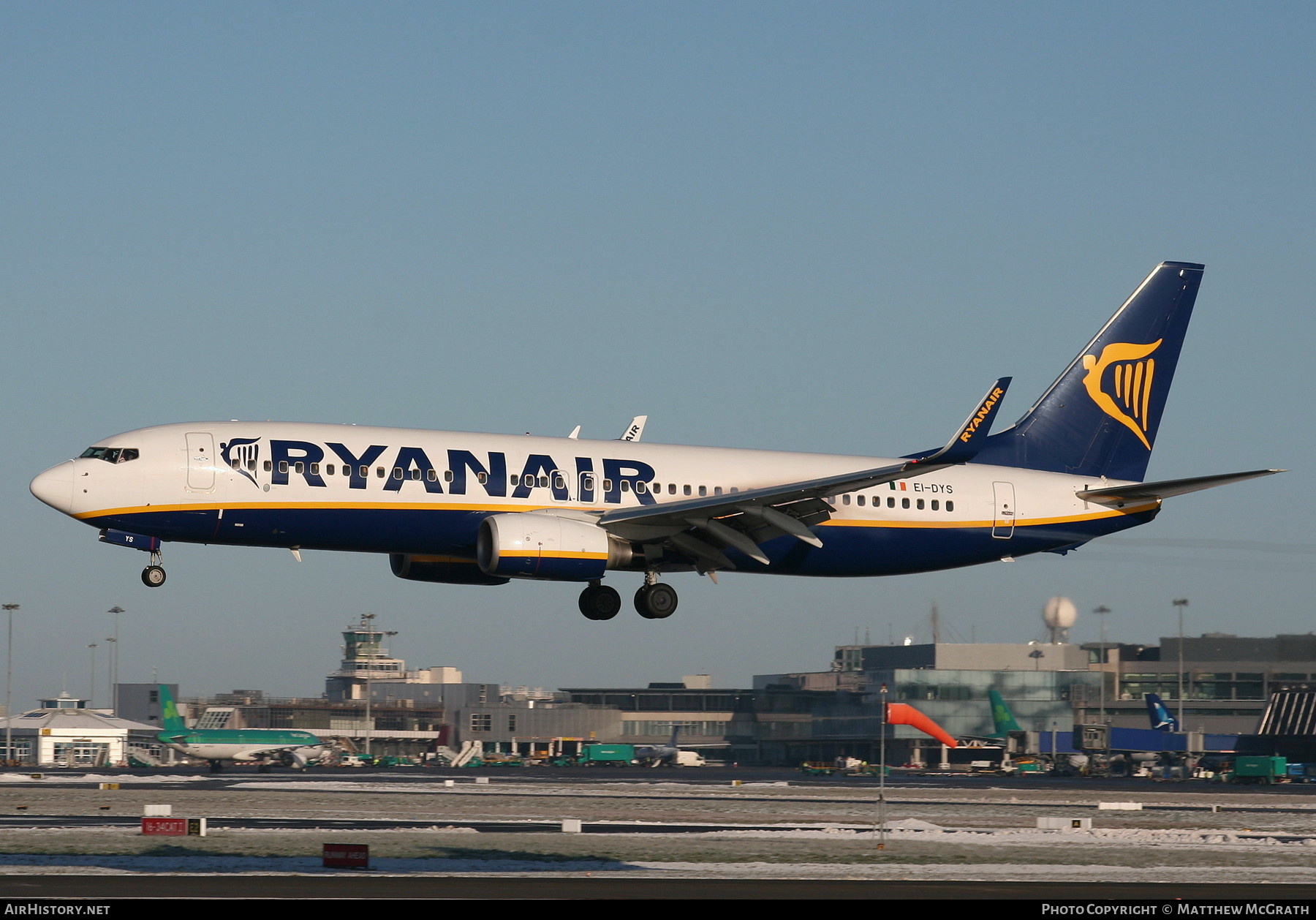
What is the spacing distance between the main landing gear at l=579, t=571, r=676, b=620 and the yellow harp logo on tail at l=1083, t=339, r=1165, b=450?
1892cm

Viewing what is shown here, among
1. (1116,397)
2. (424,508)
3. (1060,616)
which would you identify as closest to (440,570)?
(424,508)

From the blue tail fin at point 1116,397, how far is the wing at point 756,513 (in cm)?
901

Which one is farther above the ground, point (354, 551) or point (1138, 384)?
point (1138, 384)

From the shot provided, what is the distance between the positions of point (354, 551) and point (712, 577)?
1108 cm

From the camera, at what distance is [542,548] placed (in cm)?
4516

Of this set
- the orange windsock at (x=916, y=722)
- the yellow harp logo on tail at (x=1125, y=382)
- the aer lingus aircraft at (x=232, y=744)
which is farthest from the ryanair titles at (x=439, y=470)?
the orange windsock at (x=916, y=722)

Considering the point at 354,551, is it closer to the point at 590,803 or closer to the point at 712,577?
the point at 712,577

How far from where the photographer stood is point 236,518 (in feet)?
146

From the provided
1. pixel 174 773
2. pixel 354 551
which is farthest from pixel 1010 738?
pixel 354 551

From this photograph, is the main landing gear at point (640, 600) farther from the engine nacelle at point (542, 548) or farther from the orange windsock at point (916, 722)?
the orange windsock at point (916, 722)

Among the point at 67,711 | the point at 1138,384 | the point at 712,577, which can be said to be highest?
the point at 1138,384

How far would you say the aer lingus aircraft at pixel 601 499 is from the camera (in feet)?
146

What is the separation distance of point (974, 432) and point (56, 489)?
25896 millimetres

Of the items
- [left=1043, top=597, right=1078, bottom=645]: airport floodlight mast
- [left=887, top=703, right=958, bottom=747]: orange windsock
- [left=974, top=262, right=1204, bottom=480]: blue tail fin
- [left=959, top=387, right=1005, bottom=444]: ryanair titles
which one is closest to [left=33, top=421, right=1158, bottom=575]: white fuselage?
[left=974, top=262, right=1204, bottom=480]: blue tail fin
